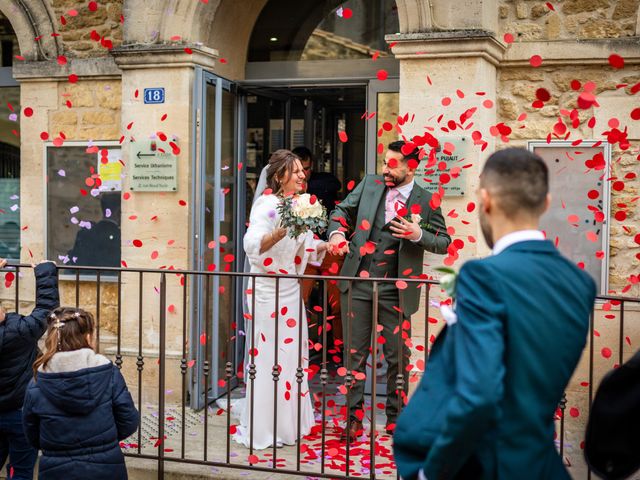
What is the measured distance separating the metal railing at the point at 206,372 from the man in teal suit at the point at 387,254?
8 cm

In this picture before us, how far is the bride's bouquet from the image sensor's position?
617cm

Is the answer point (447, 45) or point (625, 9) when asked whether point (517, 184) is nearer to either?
point (447, 45)

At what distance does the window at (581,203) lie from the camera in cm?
703

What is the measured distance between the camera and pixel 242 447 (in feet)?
21.6

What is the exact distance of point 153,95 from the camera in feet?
25.2

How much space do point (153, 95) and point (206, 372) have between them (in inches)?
110

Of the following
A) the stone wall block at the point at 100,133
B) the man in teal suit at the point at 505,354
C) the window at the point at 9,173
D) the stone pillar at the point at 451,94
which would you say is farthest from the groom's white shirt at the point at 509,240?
the window at the point at 9,173

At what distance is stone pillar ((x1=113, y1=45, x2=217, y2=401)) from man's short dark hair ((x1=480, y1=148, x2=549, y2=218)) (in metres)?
4.86

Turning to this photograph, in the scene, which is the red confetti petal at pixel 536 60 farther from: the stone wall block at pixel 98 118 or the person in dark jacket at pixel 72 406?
the person in dark jacket at pixel 72 406

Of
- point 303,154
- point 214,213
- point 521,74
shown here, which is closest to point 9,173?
point 214,213

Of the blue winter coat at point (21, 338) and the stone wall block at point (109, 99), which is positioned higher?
the stone wall block at point (109, 99)

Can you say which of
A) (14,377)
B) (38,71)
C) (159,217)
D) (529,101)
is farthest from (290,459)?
(38,71)

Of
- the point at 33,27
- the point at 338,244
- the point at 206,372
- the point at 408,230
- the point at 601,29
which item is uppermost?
the point at 33,27

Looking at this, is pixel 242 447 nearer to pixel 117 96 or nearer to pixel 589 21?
pixel 117 96
